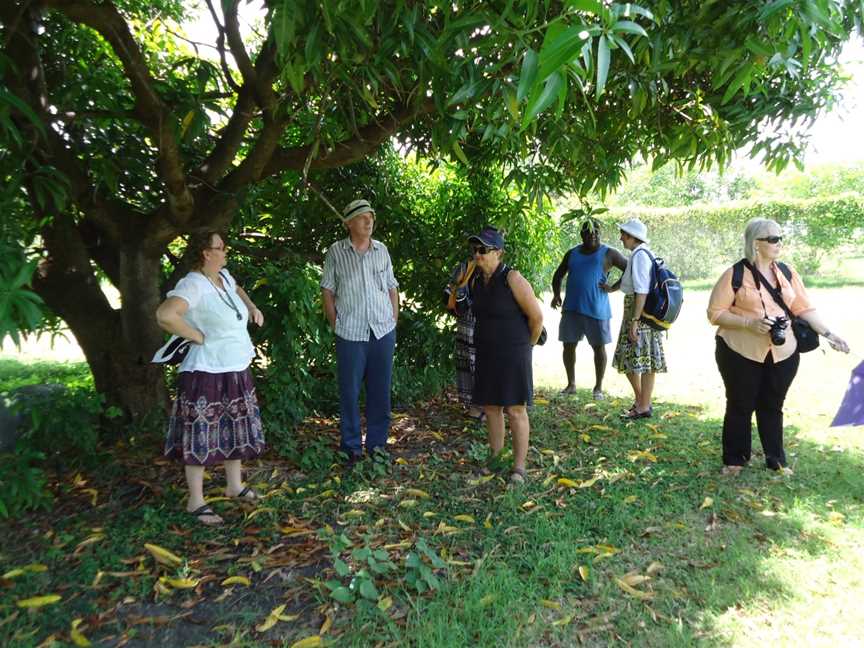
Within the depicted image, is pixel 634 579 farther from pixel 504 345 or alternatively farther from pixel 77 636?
pixel 77 636

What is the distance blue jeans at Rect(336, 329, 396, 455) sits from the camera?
457 centimetres

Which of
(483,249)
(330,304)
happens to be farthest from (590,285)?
(330,304)

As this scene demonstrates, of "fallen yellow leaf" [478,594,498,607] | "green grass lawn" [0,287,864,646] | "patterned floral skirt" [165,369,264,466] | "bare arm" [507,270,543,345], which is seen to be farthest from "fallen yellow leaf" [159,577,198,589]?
"bare arm" [507,270,543,345]

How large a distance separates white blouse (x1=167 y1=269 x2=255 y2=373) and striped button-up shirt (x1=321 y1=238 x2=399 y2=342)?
87 cm

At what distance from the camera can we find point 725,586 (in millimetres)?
3102

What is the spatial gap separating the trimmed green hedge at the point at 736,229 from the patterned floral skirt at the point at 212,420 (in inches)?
634

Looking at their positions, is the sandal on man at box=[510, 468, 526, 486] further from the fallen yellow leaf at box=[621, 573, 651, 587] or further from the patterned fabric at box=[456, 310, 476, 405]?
the patterned fabric at box=[456, 310, 476, 405]

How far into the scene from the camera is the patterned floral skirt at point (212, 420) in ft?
12.0

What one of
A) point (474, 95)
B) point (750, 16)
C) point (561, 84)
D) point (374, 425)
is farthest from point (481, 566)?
point (750, 16)

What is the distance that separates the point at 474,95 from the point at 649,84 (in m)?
1.30

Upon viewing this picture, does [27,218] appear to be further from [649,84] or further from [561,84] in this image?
[649,84]

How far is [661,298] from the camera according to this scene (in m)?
5.51

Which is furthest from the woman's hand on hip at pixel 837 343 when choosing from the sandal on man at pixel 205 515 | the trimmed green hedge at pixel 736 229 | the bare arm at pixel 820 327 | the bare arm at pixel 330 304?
the trimmed green hedge at pixel 736 229

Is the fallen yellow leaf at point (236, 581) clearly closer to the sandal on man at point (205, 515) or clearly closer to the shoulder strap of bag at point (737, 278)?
the sandal on man at point (205, 515)
